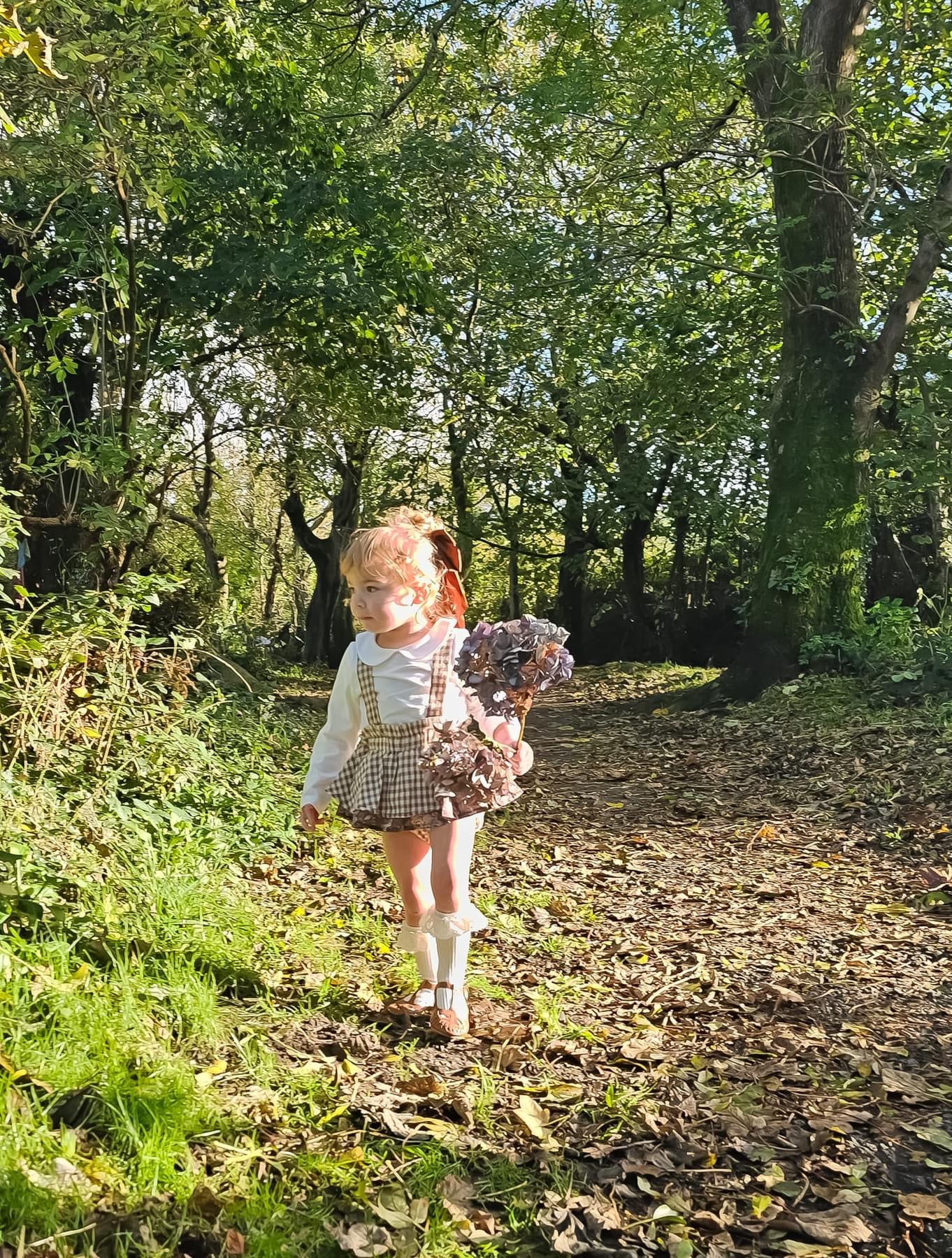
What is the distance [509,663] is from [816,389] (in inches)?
274

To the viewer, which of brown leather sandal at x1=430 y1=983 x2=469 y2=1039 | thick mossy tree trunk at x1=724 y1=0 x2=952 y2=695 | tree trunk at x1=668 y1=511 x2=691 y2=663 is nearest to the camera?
brown leather sandal at x1=430 y1=983 x2=469 y2=1039

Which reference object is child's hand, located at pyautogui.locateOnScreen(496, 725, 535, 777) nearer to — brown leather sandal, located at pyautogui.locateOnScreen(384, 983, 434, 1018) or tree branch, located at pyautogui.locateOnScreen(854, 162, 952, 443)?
brown leather sandal, located at pyautogui.locateOnScreen(384, 983, 434, 1018)

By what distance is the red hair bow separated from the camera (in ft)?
11.2

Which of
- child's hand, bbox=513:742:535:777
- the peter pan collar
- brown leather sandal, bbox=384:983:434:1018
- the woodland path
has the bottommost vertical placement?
the woodland path

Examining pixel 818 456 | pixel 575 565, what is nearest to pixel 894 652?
pixel 818 456

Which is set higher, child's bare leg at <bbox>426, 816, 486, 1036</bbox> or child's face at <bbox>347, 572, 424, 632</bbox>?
child's face at <bbox>347, 572, 424, 632</bbox>

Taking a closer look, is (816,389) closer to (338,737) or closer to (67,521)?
(67,521)

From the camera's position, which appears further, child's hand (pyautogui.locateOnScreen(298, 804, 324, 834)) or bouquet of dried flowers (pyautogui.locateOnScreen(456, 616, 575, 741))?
bouquet of dried flowers (pyautogui.locateOnScreen(456, 616, 575, 741))

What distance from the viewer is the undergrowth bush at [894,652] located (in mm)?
7727

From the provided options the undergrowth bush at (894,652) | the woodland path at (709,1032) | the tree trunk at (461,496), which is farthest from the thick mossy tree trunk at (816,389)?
the tree trunk at (461,496)

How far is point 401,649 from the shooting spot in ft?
10.7

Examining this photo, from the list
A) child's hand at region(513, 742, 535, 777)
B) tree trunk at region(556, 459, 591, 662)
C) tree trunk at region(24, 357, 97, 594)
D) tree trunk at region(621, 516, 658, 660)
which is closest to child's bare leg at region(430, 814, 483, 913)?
child's hand at region(513, 742, 535, 777)

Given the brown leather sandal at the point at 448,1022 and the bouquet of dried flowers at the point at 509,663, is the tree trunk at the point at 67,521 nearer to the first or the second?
the bouquet of dried flowers at the point at 509,663

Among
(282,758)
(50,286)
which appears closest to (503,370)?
(50,286)
